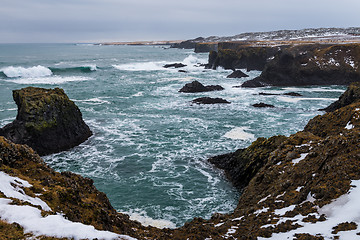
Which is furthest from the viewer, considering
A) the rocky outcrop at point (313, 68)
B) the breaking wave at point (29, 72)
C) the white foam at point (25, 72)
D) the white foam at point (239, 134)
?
the breaking wave at point (29, 72)

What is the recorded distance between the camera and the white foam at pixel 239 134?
1305 inches

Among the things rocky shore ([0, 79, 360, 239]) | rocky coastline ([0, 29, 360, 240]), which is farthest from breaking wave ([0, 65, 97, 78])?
rocky shore ([0, 79, 360, 239])

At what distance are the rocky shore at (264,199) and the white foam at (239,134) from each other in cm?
1547

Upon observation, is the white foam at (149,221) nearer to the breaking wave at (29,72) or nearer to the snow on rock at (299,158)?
the snow on rock at (299,158)

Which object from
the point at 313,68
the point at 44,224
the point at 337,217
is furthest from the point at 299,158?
the point at 313,68

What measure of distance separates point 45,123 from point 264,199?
24637mm

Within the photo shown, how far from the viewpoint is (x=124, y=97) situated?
2317 inches

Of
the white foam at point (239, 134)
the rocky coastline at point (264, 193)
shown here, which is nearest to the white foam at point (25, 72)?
the white foam at point (239, 134)

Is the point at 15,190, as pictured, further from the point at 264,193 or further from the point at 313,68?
the point at 313,68

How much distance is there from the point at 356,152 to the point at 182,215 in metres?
11.3

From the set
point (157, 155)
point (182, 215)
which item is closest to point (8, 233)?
point (182, 215)

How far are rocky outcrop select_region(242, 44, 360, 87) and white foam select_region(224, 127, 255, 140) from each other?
35377mm

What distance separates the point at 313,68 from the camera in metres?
71.9

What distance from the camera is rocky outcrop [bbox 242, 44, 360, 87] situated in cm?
7019
